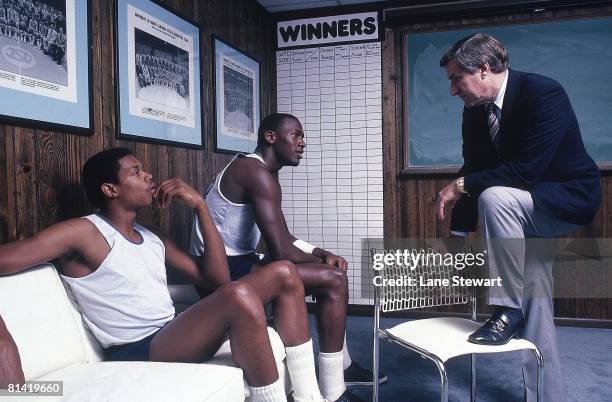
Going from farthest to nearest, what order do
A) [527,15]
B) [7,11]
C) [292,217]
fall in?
[292,217], [527,15], [7,11]

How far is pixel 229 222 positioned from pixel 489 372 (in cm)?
163

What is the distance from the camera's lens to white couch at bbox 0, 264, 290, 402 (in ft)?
4.43

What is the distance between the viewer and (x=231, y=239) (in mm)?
2439

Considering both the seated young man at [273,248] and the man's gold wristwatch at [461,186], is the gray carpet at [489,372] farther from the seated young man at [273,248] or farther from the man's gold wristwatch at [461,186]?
the man's gold wristwatch at [461,186]

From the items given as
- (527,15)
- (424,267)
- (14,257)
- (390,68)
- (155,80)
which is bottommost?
(424,267)

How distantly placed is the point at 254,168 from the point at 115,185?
26.4 inches

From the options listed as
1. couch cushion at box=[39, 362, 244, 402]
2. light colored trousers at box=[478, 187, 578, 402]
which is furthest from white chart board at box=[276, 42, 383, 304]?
couch cushion at box=[39, 362, 244, 402]

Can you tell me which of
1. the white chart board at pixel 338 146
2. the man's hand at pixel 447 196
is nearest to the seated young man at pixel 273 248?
the man's hand at pixel 447 196

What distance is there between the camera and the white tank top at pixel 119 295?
5.53ft

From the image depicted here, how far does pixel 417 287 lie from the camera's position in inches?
76.4

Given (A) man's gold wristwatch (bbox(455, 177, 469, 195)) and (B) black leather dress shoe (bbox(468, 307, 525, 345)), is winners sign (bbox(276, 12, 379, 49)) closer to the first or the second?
(A) man's gold wristwatch (bbox(455, 177, 469, 195))

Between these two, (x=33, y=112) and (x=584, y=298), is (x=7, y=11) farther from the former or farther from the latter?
(x=584, y=298)

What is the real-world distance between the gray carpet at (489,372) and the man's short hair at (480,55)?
150cm

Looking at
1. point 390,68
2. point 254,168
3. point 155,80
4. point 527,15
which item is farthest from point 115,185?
point 527,15
